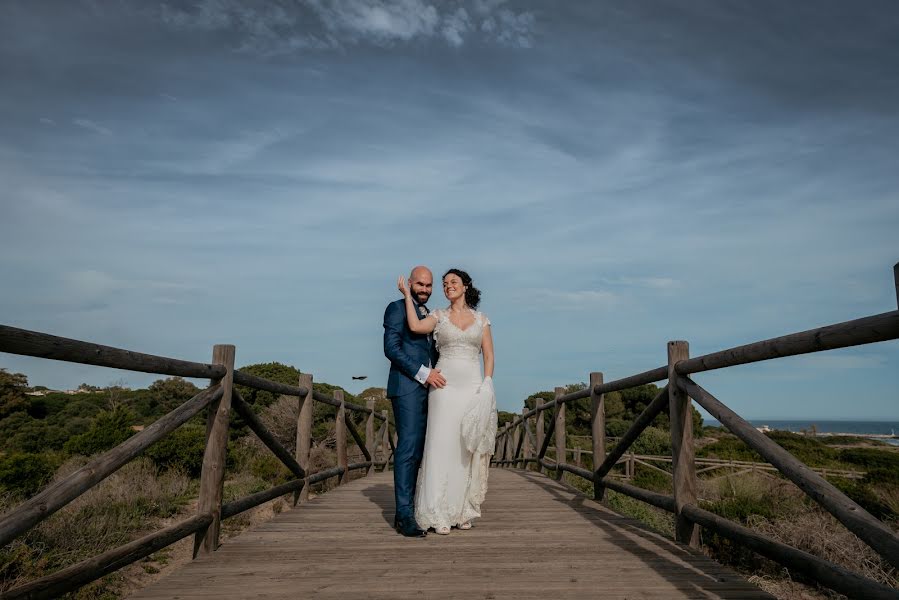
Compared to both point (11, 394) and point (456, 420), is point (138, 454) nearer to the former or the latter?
point (456, 420)

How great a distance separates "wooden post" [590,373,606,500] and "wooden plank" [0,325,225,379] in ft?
14.0

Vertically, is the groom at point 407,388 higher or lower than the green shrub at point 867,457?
higher

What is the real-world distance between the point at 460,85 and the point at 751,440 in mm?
10584

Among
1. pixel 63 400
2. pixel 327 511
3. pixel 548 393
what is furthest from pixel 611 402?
pixel 327 511

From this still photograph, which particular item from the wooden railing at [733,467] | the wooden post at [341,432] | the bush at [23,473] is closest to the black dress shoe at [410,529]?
the wooden post at [341,432]

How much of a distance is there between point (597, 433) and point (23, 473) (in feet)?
36.3

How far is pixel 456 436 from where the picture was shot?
486 cm

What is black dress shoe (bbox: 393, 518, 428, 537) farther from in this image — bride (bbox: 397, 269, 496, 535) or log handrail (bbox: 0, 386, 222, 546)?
log handrail (bbox: 0, 386, 222, 546)

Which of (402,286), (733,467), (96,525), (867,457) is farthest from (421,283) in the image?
(867,457)

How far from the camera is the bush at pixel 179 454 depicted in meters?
15.1

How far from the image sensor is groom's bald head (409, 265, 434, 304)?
16.5ft

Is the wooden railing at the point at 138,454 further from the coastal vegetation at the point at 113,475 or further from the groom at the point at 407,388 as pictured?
the coastal vegetation at the point at 113,475

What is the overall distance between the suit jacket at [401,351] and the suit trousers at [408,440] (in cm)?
7

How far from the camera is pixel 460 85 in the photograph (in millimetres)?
12430
